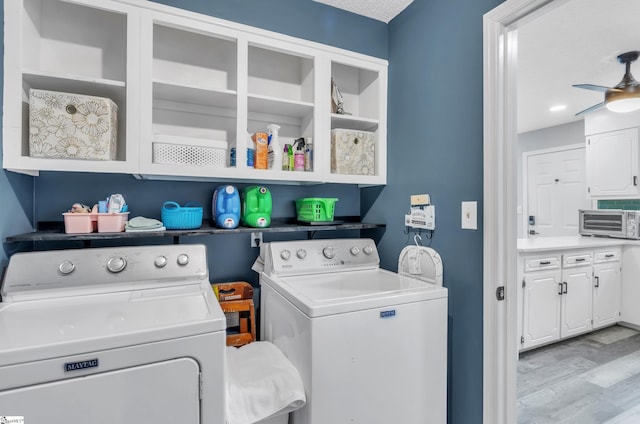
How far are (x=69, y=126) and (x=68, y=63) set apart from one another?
1.48ft

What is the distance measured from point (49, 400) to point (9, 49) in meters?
1.33

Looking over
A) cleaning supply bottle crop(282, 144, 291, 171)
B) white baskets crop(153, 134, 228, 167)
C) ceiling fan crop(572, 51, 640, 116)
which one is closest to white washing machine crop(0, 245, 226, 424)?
white baskets crop(153, 134, 228, 167)

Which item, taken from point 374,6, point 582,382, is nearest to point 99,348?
point 374,6

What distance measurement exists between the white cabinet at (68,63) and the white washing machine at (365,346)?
40.3 inches

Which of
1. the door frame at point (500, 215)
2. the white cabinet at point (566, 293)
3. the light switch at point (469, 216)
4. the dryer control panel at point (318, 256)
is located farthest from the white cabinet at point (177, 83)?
the white cabinet at point (566, 293)

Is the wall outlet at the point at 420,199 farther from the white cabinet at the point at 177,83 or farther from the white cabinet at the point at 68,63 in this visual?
the white cabinet at the point at 68,63

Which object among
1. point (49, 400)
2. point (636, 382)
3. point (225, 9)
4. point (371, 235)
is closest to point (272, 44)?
point (225, 9)

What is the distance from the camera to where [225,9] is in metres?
1.73

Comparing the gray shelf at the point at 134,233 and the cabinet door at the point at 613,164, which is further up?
the cabinet door at the point at 613,164

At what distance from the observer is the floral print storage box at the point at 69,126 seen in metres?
1.30

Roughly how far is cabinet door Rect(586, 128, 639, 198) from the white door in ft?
1.48

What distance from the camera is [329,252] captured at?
6.05ft

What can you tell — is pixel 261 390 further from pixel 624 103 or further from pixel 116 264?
pixel 624 103

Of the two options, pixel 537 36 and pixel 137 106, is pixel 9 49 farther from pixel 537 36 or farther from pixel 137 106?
pixel 537 36
